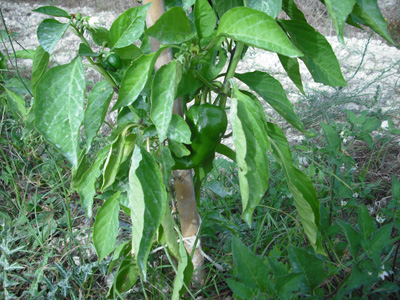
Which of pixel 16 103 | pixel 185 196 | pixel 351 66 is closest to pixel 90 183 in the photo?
pixel 185 196

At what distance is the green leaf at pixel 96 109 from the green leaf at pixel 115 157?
0.15 feet

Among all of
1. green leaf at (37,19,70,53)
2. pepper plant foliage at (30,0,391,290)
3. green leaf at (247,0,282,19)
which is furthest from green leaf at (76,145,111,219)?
green leaf at (247,0,282,19)

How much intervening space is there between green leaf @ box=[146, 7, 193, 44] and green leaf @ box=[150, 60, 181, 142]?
44 mm

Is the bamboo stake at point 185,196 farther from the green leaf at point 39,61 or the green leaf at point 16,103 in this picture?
the green leaf at point 16,103

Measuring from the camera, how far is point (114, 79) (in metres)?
0.75

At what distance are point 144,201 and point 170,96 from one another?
0.61 ft

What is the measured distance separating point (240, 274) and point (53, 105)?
1.37 feet

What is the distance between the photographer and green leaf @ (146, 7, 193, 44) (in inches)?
22.5

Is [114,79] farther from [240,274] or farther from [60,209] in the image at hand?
[60,209]

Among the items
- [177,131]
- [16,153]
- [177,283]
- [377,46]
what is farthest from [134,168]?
[377,46]

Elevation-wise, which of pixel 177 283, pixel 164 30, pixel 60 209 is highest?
pixel 164 30

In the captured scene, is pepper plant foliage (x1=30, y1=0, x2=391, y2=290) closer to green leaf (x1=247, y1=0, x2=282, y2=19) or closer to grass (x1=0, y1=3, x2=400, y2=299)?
green leaf (x1=247, y1=0, x2=282, y2=19)

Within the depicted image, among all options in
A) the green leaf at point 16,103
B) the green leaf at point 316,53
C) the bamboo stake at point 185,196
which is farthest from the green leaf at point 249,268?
the green leaf at point 16,103

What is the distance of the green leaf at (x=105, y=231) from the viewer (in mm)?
811
